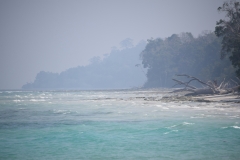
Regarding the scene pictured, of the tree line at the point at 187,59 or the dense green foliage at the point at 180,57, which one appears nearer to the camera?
the tree line at the point at 187,59

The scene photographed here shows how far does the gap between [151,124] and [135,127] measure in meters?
1.62

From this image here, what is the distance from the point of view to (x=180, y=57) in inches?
4555

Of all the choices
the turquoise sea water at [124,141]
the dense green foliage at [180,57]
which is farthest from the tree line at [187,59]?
the turquoise sea water at [124,141]

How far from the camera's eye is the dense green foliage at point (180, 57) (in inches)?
3725

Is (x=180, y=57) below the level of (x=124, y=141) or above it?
above

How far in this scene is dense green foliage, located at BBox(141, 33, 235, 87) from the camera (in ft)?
310

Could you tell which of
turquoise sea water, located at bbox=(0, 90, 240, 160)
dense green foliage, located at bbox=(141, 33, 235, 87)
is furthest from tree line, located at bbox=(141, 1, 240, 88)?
turquoise sea water, located at bbox=(0, 90, 240, 160)

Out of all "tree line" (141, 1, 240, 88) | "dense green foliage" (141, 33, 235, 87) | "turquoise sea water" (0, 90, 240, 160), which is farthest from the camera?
"dense green foliage" (141, 33, 235, 87)

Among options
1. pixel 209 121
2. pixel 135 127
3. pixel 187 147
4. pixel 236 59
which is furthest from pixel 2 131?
pixel 236 59

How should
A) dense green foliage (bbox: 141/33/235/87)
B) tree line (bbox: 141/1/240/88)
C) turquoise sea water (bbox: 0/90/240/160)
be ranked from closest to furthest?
turquoise sea water (bbox: 0/90/240/160) < tree line (bbox: 141/1/240/88) < dense green foliage (bbox: 141/33/235/87)

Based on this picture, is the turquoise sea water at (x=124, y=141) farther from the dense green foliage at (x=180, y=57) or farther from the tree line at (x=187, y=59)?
the dense green foliage at (x=180, y=57)

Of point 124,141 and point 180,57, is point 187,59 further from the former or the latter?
point 124,141

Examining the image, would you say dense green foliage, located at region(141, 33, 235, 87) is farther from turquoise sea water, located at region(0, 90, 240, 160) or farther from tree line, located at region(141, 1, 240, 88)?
turquoise sea water, located at region(0, 90, 240, 160)

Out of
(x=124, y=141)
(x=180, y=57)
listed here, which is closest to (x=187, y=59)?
(x=180, y=57)
